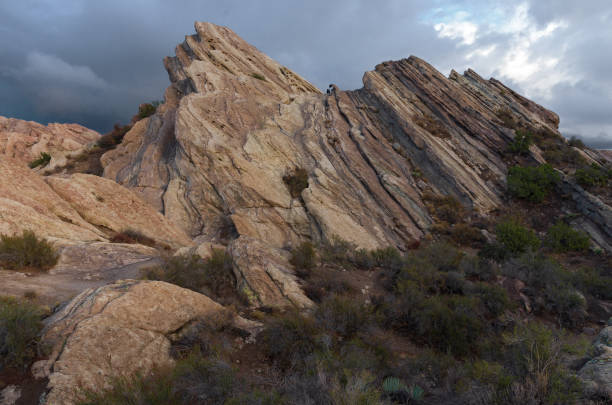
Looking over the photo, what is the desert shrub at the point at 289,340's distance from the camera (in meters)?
5.48

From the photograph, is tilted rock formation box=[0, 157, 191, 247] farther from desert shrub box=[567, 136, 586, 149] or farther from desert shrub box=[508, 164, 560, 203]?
desert shrub box=[567, 136, 586, 149]

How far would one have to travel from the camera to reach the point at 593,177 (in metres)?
18.1

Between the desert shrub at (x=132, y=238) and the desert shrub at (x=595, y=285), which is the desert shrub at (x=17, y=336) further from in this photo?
the desert shrub at (x=595, y=285)

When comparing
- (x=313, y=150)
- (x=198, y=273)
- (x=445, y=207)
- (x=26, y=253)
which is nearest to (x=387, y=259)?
(x=198, y=273)

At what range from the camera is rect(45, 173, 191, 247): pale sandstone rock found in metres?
13.1

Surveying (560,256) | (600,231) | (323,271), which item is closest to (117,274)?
(323,271)

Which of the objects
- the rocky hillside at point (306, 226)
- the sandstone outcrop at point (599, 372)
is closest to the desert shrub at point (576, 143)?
the rocky hillside at point (306, 226)

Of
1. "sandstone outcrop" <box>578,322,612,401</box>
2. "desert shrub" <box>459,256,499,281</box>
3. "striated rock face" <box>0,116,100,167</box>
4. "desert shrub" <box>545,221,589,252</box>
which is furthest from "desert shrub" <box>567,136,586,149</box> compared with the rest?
"striated rock face" <box>0,116,100,167</box>

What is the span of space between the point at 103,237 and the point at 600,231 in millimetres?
25853

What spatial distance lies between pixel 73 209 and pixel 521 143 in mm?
29845

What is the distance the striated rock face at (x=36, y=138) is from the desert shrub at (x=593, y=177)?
44.4m

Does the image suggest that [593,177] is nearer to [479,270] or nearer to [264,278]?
[479,270]

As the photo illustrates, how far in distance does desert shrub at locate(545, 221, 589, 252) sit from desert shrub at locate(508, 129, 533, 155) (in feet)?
28.5

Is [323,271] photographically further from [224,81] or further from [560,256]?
[224,81]
